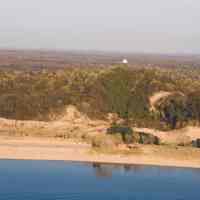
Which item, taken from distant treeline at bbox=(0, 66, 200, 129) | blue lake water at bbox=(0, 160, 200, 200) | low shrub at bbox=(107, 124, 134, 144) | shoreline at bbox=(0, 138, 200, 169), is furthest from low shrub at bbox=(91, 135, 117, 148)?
distant treeline at bbox=(0, 66, 200, 129)

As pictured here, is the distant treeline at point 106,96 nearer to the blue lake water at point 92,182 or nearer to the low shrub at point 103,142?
the low shrub at point 103,142

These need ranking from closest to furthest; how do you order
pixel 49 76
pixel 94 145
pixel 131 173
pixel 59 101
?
pixel 131 173 < pixel 94 145 < pixel 59 101 < pixel 49 76

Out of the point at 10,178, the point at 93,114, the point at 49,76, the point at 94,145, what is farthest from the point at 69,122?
the point at 10,178

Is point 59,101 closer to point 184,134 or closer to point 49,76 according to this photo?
point 49,76

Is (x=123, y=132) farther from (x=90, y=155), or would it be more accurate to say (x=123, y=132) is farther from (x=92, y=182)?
(x=92, y=182)

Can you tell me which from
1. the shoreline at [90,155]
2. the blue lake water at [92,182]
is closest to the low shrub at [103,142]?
the shoreline at [90,155]

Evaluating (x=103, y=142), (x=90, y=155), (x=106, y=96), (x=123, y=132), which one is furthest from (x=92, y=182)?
(x=106, y=96)

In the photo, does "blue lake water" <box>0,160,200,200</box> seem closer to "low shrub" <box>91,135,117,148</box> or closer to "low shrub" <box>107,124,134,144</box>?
"low shrub" <box>91,135,117,148</box>
